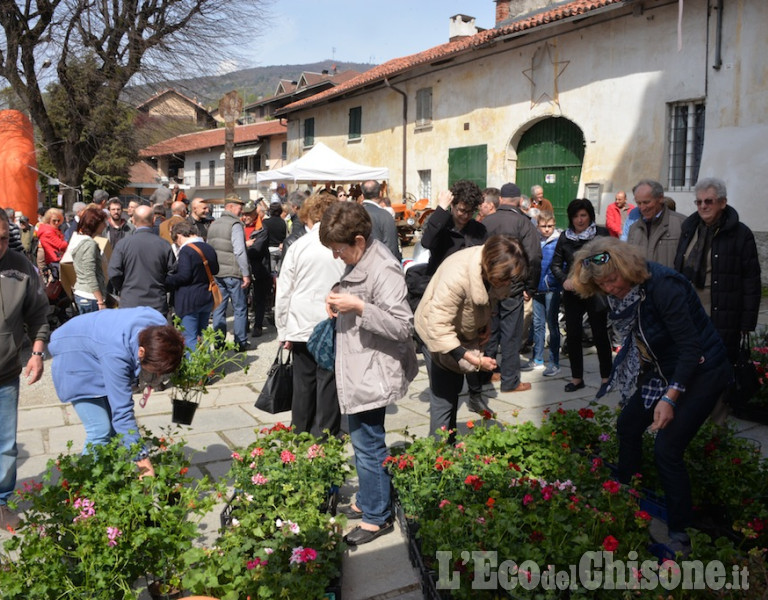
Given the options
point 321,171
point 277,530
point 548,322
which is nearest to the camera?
point 277,530

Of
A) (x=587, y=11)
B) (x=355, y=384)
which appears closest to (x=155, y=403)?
(x=355, y=384)

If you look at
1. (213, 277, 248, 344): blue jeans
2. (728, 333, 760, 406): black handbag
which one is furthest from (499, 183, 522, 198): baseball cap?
(213, 277, 248, 344): blue jeans

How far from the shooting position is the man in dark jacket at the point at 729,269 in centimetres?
494

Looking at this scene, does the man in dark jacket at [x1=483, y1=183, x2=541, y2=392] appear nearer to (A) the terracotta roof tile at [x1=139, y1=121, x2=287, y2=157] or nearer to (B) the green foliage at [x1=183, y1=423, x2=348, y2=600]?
(B) the green foliage at [x1=183, y1=423, x2=348, y2=600]

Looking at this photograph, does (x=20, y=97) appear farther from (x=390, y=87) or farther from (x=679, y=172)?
(x=679, y=172)

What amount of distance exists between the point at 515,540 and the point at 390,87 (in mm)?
→ 23156

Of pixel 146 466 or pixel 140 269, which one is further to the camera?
pixel 140 269

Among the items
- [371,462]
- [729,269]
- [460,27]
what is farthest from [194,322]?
[460,27]

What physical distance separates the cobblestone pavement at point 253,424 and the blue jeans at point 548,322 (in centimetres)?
29

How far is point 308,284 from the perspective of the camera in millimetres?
4445

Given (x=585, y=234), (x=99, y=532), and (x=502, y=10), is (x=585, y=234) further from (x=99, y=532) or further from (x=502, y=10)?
(x=502, y=10)

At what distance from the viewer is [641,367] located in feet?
11.7

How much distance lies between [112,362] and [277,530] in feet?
3.88

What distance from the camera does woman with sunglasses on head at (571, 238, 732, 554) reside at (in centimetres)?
321
